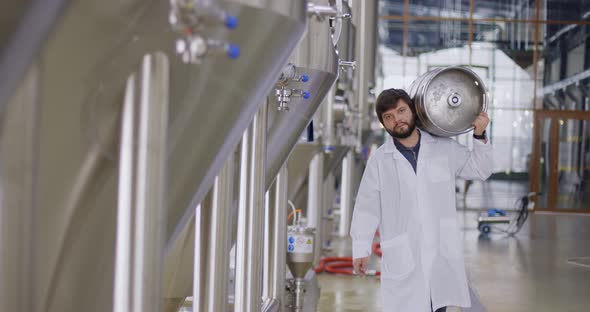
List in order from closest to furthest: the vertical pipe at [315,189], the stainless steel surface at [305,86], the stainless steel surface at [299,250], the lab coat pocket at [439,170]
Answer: the lab coat pocket at [439,170], the stainless steel surface at [305,86], the stainless steel surface at [299,250], the vertical pipe at [315,189]

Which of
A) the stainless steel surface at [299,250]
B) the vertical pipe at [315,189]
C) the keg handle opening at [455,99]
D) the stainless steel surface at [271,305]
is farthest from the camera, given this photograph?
the vertical pipe at [315,189]

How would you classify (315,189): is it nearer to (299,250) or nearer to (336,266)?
(336,266)

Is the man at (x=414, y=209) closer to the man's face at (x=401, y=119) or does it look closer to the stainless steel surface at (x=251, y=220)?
the man's face at (x=401, y=119)

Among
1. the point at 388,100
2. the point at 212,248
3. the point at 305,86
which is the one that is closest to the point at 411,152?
the point at 388,100

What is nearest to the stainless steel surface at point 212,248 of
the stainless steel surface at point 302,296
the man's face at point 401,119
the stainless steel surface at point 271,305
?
the man's face at point 401,119

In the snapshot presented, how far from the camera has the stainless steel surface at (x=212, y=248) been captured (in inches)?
94.5

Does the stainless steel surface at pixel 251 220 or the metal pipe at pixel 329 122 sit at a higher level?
the metal pipe at pixel 329 122

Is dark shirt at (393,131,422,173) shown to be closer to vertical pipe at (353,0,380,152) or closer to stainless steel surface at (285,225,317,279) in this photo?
stainless steel surface at (285,225,317,279)

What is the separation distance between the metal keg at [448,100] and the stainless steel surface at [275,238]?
1078 mm

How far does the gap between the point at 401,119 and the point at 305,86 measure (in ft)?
1.78

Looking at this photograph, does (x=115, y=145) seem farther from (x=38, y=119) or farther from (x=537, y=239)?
(x=537, y=239)

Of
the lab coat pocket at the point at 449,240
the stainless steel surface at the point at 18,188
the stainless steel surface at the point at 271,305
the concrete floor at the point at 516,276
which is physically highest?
the stainless steel surface at the point at 18,188

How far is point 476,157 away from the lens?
2.88 m

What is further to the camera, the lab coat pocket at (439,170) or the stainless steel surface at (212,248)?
the lab coat pocket at (439,170)
